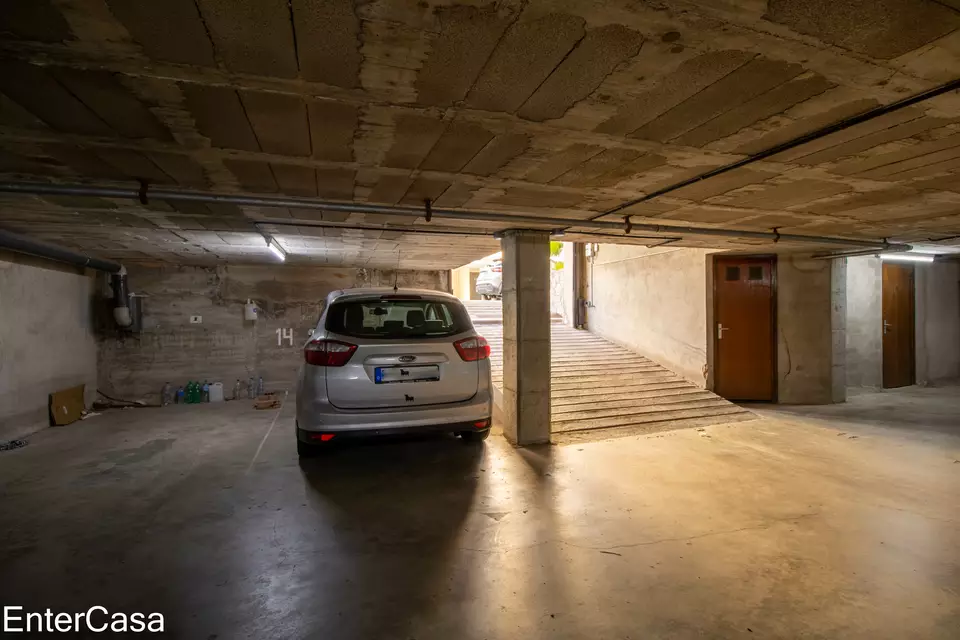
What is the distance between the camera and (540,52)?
5.67 feet

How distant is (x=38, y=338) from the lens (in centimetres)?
615

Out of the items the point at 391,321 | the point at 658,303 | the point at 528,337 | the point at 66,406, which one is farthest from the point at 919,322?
the point at 66,406

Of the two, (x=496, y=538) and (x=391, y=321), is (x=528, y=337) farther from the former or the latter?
(x=496, y=538)

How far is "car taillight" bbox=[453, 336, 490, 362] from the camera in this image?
416 centimetres

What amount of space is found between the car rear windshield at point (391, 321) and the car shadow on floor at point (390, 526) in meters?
0.92

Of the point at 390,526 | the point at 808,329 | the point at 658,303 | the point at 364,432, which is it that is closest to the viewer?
the point at 390,526

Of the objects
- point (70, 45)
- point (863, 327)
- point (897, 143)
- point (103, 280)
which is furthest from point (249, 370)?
point (863, 327)

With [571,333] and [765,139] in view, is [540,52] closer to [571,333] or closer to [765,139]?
[765,139]

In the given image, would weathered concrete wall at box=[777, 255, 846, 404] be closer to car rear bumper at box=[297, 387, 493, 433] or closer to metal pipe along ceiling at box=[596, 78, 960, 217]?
metal pipe along ceiling at box=[596, 78, 960, 217]

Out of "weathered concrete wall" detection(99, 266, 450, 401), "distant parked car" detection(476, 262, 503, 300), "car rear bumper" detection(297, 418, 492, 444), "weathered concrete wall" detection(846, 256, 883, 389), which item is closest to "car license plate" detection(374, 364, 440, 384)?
"car rear bumper" detection(297, 418, 492, 444)

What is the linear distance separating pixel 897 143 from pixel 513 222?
9.30 feet

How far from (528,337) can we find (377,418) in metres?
2.03

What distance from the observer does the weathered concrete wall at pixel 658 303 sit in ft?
25.1

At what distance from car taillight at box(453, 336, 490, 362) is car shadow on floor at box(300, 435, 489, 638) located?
872mm
